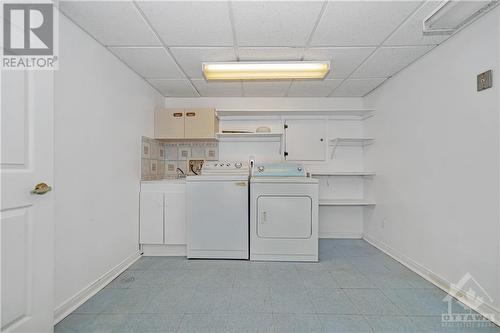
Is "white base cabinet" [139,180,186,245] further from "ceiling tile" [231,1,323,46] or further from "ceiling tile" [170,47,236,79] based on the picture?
"ceiling tile" [231,1,323,46]

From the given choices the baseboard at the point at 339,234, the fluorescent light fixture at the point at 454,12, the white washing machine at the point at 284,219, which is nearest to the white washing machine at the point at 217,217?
the white washing machine at the point at 284,219

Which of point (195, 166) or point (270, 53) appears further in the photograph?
point (195, 166)

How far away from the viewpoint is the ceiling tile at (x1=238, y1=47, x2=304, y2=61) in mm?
2135

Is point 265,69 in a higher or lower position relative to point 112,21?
lower

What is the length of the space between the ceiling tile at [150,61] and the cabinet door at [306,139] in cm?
179

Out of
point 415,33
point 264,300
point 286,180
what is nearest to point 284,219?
point 286,180

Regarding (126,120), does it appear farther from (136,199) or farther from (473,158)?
(473,158)

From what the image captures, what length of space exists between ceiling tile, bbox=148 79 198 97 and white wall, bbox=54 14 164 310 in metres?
0.38

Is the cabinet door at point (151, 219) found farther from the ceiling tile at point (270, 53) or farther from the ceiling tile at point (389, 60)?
the ceiling tile at point (389, 60)

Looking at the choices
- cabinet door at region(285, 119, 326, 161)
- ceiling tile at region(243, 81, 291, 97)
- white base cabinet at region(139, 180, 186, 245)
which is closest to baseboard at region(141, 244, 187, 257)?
white base cabinet at region(139, 180, 186, 245)

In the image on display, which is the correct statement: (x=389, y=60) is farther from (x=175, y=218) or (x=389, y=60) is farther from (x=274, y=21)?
(x=175, y=218)

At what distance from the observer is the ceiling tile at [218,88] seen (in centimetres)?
302

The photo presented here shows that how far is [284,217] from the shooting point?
268 centimetres

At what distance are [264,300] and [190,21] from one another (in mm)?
2252
